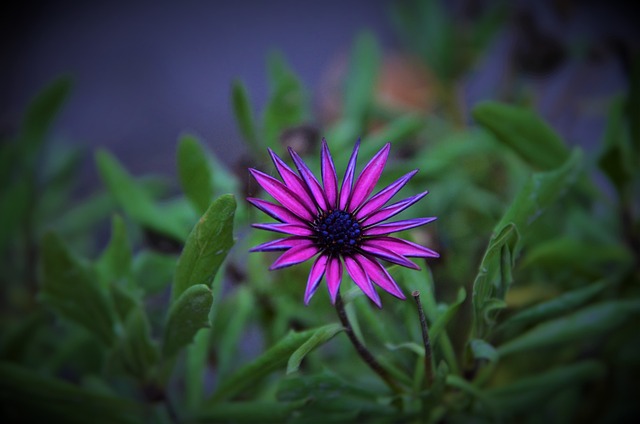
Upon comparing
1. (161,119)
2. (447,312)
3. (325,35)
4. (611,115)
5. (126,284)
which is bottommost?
(447,312)

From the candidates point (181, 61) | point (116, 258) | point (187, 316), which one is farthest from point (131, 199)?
point (181, 61)

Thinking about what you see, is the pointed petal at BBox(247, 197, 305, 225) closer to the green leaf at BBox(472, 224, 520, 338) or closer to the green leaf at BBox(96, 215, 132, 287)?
the green leaf at BBox(472, 224, 520, 338)

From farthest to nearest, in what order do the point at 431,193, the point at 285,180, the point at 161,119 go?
the point at 161,119 → the point at 431,193 → the point at 285,180

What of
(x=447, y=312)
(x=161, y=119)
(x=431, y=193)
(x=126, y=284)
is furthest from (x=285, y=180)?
(x=161, y=119)

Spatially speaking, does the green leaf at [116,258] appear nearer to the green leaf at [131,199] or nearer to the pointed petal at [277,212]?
the green leaf at [131,199]

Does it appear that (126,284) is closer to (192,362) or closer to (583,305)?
(192,362)

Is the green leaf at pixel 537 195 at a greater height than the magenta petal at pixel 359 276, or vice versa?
the green leaf at pixel 537 195

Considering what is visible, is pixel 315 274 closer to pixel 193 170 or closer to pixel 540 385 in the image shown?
pixel 193 170

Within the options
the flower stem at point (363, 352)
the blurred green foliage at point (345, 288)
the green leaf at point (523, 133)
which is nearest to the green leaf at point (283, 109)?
the blurred green foliage at point (345, 288)
